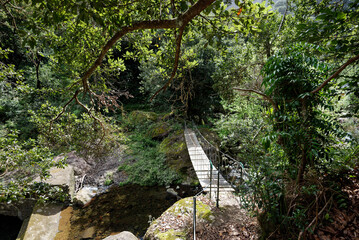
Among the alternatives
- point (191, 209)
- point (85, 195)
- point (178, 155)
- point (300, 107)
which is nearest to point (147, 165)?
point (178, 155)

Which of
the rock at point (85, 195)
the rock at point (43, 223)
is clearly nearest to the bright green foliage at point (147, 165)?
the rock at point (85, 195)

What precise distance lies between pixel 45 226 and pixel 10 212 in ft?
6.10

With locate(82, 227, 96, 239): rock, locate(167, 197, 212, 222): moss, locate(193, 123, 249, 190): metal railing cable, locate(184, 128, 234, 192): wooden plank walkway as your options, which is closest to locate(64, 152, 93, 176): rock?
locate(82, 227, 96, 239): rock

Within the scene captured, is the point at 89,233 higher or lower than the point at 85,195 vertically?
lower

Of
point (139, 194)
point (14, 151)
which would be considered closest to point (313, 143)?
point (14, 151)

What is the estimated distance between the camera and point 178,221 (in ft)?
9.84

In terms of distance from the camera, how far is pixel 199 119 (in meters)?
10.2

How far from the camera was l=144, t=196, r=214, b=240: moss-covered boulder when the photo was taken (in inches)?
107

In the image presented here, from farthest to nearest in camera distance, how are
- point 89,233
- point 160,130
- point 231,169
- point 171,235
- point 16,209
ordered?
point 160,130 < point 16,209 < point 231,169 < point 89,233 < point 171,235

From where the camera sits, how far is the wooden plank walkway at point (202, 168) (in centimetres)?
378

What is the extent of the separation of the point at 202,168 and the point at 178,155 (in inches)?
105

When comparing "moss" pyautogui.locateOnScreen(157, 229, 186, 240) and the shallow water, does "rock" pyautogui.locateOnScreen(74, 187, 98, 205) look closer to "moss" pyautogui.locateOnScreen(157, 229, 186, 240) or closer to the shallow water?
the shallow water

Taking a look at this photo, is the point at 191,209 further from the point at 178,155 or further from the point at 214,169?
the point at 178,155

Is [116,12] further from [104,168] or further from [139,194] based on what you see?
[104,168]
